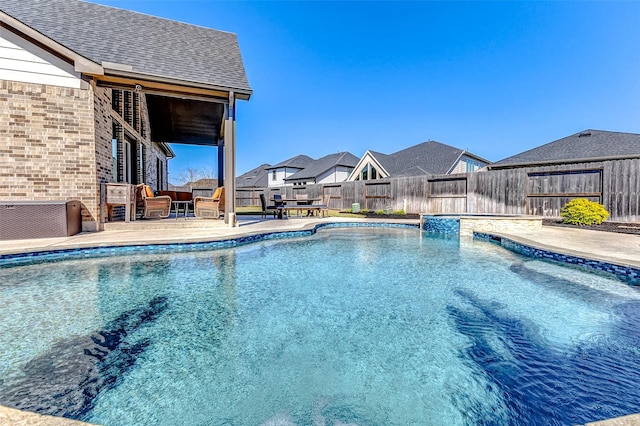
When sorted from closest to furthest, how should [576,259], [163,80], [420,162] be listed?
[576,259]
[163,80]
[420,162]

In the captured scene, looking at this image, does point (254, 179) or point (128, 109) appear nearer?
point (128, 109)

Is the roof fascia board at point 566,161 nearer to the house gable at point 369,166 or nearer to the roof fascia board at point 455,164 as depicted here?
the roof fascia board at point 455,164

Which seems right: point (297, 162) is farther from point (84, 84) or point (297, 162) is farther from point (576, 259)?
point (576, 259)

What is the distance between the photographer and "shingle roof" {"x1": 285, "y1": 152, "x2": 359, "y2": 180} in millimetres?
29062

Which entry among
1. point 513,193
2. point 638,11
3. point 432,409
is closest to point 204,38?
point 432,409

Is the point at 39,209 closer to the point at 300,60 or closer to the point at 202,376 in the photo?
the point at 202,376

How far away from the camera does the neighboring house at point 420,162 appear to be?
20.1 metres

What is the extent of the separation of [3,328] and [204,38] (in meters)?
9.69

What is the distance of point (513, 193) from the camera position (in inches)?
463

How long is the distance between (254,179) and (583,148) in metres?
34.0

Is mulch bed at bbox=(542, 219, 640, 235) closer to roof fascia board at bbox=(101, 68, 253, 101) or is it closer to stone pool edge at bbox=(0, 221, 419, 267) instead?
stone pool edge at bbox=(0, 221, 419, 267)

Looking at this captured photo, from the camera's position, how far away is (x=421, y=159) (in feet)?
72.1

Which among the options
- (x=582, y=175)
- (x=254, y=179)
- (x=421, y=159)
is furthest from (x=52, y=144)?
(x=254, y=179)

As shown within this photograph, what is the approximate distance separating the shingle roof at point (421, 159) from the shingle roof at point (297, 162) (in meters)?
12.5
